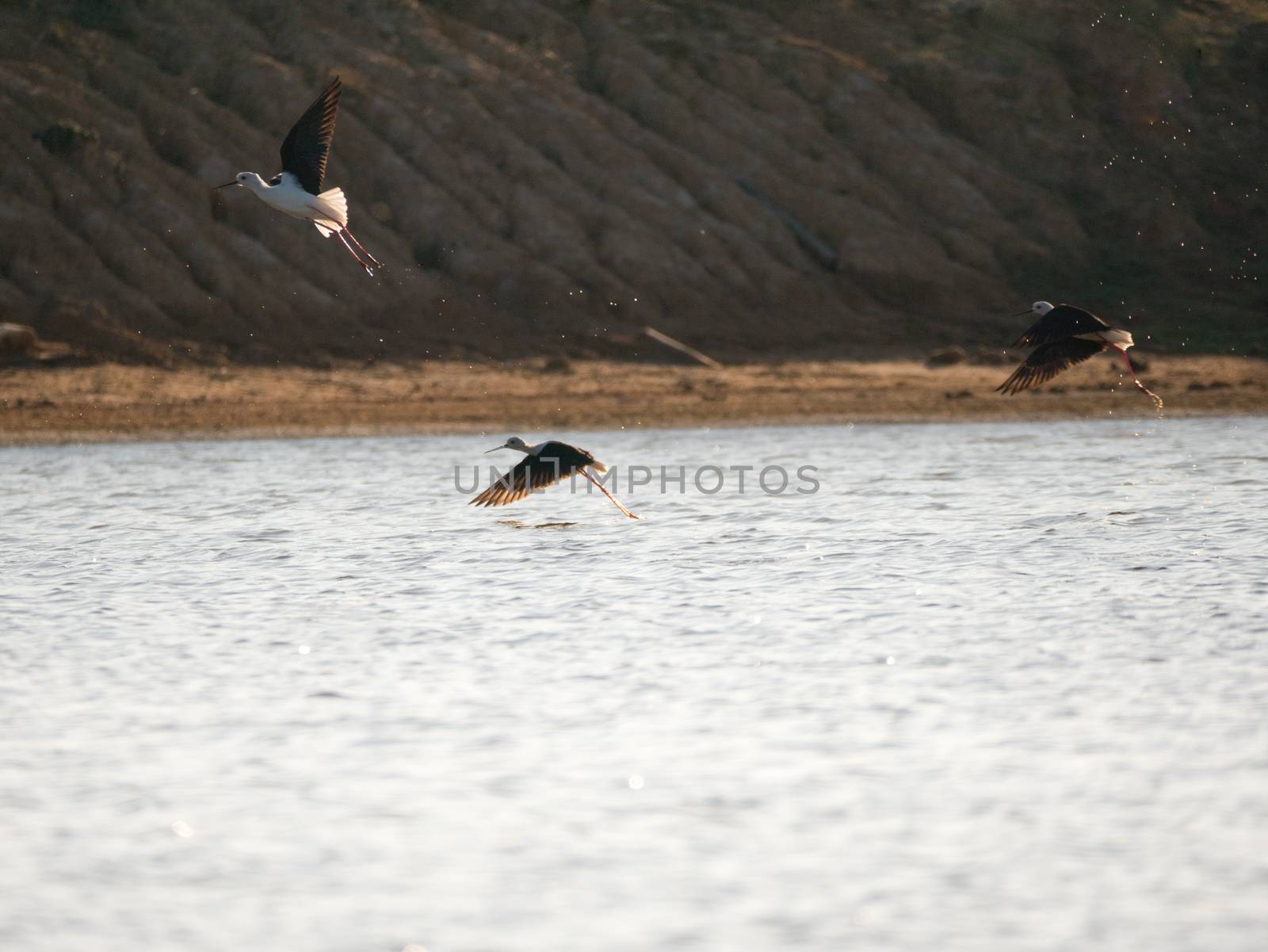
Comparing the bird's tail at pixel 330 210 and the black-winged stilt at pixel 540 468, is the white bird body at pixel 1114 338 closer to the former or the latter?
the black-winged stilt at pixel 540 468

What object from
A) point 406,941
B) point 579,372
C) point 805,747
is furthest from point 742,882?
point 579,372

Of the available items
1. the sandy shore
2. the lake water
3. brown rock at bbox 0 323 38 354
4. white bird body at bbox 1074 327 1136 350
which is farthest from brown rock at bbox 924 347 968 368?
white bird body at bbox 1074 327 1136 350

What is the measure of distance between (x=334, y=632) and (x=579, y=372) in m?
21.3

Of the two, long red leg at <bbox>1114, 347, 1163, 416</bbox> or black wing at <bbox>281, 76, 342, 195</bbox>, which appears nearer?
long red leg at <bbox>1114, 347, 1163, 416</bbox>

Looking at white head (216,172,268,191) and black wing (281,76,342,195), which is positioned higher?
black wing (281,76,342,195)

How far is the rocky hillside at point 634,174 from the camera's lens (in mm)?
35938

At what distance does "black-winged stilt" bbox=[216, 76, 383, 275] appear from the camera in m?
15.4

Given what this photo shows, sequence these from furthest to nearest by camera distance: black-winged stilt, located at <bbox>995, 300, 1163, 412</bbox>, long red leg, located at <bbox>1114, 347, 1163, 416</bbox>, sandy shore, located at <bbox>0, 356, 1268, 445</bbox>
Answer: sandy shore, located at <bbox>0, 356, 1268, 445</bbox>, black-winged stilt, located at <bbox>995, 300, 1163, 412</bbox>, long red leg, located at <bbox>1114, 347, 1163, 416</bbox>

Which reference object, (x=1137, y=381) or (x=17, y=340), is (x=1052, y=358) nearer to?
(x=1137, y=381)

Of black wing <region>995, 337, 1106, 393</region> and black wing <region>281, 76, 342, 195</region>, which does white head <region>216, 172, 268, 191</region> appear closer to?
black wing <region>281, 76, 342, 195</region>

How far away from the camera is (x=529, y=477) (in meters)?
16.0

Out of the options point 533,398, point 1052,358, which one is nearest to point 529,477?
point 1052,358

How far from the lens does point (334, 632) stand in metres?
12.0

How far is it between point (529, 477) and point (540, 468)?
23cm
